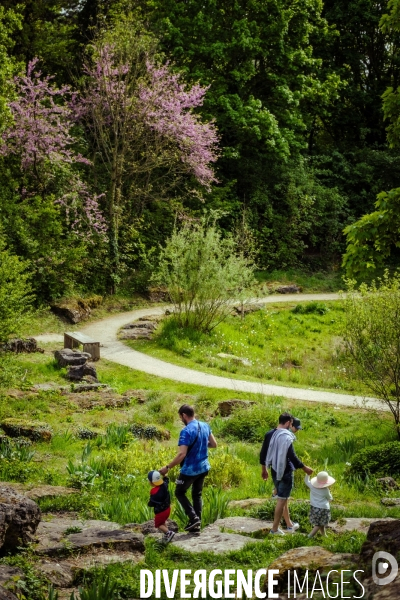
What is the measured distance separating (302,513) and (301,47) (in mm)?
28799

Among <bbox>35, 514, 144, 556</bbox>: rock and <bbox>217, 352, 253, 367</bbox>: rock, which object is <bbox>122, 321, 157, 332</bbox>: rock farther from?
<bbox>35, 514, 144, 556</bbox>: rock

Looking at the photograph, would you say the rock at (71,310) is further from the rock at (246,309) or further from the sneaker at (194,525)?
the sneaker at (194,525)

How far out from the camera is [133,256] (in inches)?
1127

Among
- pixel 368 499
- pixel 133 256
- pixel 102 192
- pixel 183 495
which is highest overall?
pixel 102 192

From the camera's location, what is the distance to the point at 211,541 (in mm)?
8609

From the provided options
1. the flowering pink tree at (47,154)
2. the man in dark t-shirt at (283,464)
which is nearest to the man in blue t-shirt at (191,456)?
the man in dark t-shirt at (283,464)

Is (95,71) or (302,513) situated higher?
(95,71)

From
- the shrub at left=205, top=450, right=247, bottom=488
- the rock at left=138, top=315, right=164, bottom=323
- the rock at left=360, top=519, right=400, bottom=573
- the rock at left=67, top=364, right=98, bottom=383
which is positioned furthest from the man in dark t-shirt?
the rock at left=138, top=315, right=164, bottom=323

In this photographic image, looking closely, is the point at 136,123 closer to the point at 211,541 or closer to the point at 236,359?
the point at 236,359

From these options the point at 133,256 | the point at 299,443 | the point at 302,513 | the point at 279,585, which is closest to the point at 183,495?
the point at 302,513

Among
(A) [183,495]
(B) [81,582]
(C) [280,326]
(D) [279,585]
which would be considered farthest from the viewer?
(C) [280,326]

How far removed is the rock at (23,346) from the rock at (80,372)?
2185mm

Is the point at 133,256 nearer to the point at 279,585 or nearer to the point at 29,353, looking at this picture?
the point at 29,353

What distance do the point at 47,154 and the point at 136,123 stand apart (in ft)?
11.5
